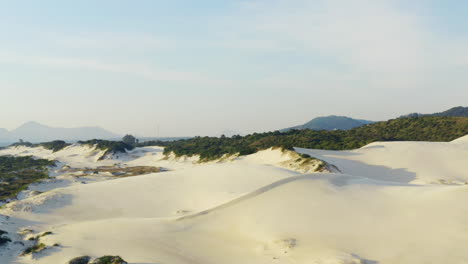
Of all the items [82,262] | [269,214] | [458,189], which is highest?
[458,189]

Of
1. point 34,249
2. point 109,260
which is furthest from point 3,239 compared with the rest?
point 109,260

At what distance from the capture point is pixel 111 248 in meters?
13.5

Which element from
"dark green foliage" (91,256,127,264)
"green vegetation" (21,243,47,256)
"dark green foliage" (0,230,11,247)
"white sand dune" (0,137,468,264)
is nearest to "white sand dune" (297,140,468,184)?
"white sand dune" (0,137,468,264)

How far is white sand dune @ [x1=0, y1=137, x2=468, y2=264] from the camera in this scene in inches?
483

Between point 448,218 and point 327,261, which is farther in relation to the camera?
point 448,218

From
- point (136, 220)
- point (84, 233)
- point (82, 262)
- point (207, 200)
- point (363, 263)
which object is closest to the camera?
point (363, 263)

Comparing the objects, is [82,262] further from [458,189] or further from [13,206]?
[458,189]

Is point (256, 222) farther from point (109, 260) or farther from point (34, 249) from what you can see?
point (34, 249)

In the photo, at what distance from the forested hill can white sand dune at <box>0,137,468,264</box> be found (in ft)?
99.1

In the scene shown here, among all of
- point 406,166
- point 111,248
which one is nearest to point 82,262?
point 111,248

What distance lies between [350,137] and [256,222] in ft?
172

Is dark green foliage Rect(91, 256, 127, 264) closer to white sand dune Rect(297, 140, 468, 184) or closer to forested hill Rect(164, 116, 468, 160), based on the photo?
white sand dune Rect(297, 140, 468, 184)

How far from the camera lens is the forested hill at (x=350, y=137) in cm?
5651

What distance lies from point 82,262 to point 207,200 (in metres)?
10.5
